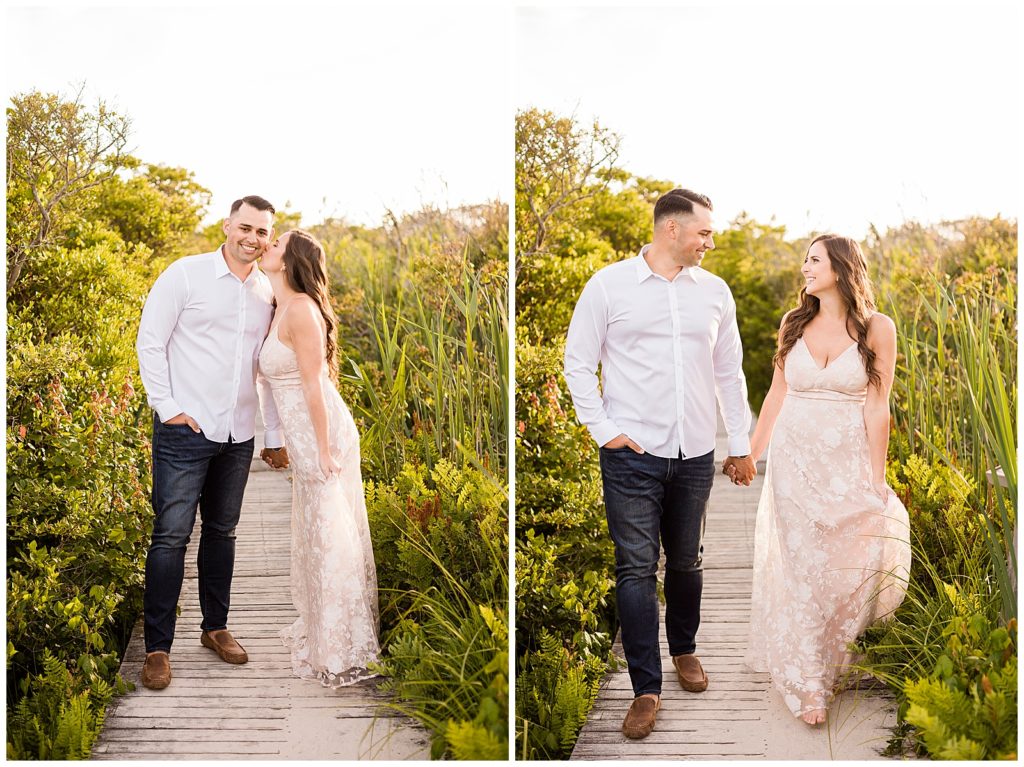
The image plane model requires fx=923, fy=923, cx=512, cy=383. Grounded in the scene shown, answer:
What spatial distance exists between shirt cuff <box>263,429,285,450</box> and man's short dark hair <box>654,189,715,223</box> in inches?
58.9

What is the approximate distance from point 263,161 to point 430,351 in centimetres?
91

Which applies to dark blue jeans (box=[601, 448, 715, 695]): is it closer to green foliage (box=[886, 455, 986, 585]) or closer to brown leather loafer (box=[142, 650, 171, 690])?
green foliage (box=[886, 455, 986, 585])

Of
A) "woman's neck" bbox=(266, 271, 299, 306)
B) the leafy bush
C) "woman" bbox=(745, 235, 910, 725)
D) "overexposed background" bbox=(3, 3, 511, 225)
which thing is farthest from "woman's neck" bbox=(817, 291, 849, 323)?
the leafy bush

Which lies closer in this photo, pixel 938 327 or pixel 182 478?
pixel 182 478

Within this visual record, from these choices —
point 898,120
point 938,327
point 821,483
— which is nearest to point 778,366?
point 821,483

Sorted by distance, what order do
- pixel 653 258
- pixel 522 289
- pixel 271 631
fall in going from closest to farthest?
pixel 653 258
pixel 271 631
pixel 522 289

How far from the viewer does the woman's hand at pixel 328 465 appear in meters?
3.11

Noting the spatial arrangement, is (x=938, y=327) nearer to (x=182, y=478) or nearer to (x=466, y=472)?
(x=466, y=472)

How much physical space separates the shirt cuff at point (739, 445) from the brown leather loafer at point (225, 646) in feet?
5.88

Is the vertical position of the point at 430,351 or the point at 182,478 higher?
the point at 430,351

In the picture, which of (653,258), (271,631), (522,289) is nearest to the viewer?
(653,258)

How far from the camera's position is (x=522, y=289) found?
346cm

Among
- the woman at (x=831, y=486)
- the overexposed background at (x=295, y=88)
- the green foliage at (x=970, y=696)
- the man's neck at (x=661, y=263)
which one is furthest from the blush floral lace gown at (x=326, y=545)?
the green foliage at (x=970, y=696)

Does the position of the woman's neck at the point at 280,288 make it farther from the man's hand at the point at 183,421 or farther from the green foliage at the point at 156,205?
the man's hand at the point at 183,421
